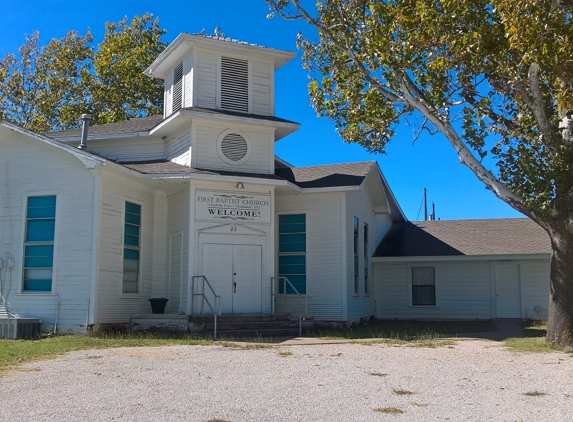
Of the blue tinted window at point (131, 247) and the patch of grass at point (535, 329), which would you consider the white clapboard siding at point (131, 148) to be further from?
the patch of grass at point (535, 329)

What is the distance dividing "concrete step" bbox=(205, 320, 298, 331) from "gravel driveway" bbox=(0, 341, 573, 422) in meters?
3.17

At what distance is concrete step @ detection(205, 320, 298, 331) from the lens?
15453 mm

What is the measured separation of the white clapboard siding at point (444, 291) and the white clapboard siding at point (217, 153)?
7.70m

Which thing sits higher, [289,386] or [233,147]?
[233,147]

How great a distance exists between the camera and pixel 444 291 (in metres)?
23.0

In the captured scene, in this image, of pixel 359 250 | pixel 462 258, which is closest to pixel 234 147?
pixel 359 250

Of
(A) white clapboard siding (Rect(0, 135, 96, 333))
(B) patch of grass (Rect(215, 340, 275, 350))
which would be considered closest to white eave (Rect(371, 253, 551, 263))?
(B) patch of grass (Rect(215, 340, 275, 350))

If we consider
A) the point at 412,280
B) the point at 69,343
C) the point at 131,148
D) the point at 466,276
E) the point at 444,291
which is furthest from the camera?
the point at 412,280

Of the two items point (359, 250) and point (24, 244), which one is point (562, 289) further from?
point (24, 244)

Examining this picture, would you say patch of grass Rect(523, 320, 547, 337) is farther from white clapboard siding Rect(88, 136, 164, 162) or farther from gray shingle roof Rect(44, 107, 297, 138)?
white clapboard siding Rect(88, 136, 164, 162)

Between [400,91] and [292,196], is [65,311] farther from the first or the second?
[400,91]

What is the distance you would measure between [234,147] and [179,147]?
5.47ft

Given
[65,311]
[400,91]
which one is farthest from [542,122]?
[65,311]

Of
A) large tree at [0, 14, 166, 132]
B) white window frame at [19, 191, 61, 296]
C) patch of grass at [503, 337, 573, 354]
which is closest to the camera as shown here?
patch of grass at [503, 337, 573, 354]
